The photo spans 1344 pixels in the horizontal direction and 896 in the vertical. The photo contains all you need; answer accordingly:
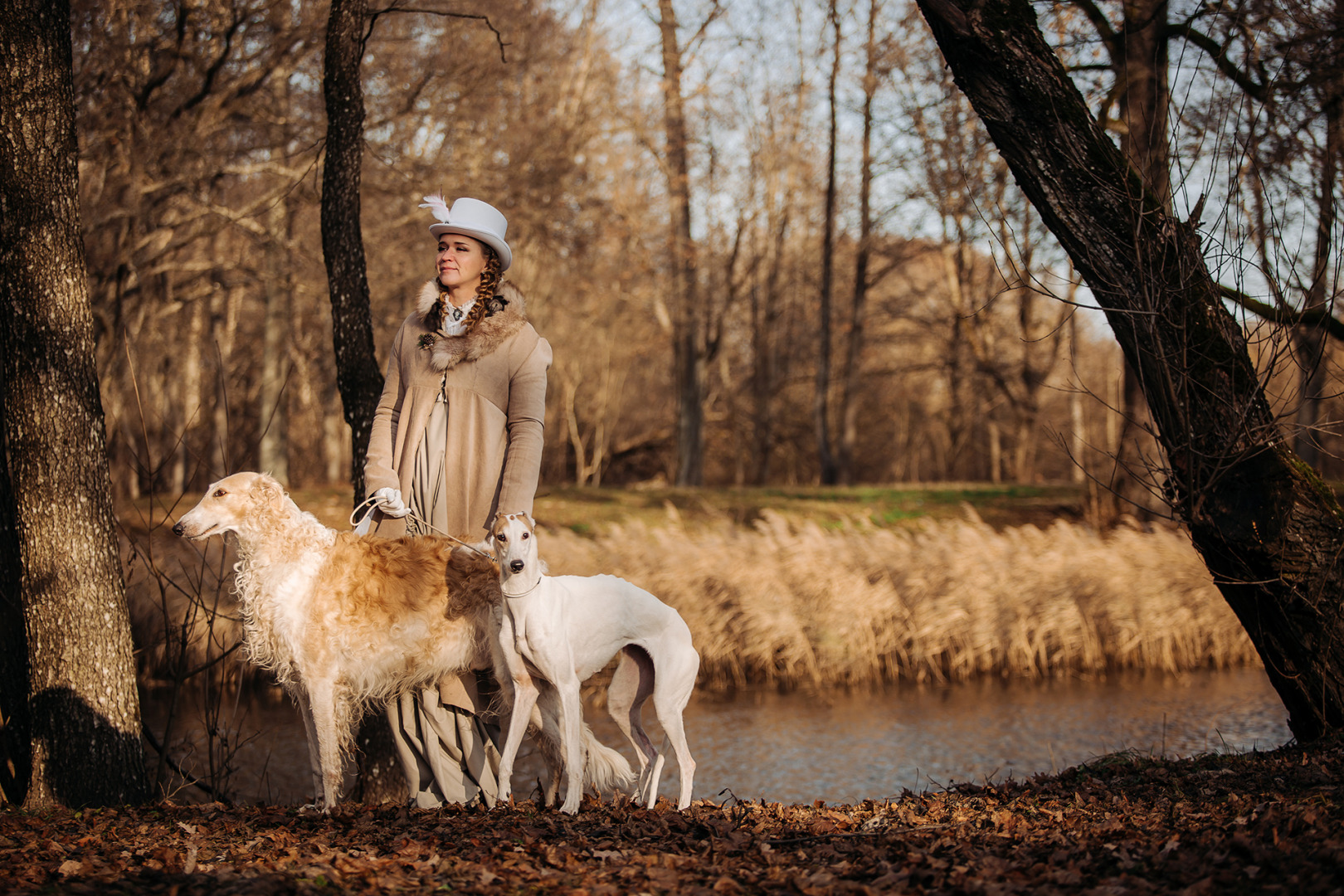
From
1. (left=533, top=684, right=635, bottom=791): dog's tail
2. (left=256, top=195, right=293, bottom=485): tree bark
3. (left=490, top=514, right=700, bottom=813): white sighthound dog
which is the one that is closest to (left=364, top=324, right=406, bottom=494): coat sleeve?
(left=490, top=514, right=700, bottom=813): white sighthound dog

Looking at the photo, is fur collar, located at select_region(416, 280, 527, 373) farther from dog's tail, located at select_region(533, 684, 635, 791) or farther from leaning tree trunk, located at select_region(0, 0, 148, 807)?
leaning tree trunk, located at select_region(0, 0, 148, 807)

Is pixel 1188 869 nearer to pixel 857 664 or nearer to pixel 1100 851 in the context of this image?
pixel 1100 851

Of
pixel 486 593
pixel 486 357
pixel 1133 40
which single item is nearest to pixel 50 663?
pixel 486 593

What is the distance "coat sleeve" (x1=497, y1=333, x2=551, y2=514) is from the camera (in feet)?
15.0

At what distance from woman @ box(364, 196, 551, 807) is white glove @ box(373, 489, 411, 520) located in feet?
0.36

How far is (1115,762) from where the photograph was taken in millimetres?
5590

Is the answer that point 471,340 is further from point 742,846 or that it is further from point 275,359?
point 275,359

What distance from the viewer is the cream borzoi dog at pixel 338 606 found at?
4246 mm

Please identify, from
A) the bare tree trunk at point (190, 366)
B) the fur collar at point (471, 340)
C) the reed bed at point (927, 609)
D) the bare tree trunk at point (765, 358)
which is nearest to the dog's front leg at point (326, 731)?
the fur collar at point (471, 340)

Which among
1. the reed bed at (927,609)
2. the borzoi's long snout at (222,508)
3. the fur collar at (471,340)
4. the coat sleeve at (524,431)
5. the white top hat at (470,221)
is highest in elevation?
the white top hat at (470,221)

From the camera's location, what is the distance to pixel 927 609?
11.6 m

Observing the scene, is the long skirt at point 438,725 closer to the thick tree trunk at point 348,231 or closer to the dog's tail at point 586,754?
the dog's tail at point 586,754

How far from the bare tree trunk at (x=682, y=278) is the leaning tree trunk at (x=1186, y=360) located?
17698 millimetres

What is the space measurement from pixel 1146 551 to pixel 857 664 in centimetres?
387
